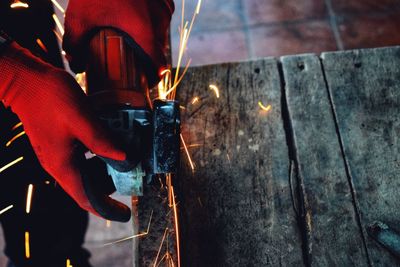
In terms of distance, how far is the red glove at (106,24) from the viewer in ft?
4.61

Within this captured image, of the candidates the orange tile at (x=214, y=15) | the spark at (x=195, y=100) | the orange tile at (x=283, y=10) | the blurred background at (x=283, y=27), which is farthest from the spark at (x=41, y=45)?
the orange tile at (x=283, y=10)

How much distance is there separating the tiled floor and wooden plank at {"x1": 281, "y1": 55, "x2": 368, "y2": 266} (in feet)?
5.30

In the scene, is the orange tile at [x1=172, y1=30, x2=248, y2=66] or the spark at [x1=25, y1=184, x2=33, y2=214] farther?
the orange tile at [x1=172, y1=30, x2=248, y2=66]

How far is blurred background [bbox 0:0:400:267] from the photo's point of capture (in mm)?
3301

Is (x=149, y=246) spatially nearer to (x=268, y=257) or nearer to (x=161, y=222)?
(x=161, y=222)

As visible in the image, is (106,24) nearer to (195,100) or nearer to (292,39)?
(195,100)

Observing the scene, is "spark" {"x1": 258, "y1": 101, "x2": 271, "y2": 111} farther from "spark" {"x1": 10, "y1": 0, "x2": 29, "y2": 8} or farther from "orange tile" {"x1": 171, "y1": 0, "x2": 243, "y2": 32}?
"orange tile" {"x1": 171, "y1": 0, "x2": 243, "y2": 32}

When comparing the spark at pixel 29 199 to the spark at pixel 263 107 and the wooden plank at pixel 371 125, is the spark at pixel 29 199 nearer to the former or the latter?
the spark at pixel 263 107

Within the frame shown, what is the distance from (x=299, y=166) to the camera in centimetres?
157

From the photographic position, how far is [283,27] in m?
3.41

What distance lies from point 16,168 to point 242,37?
7.21 feet

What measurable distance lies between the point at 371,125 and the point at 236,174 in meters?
0.56

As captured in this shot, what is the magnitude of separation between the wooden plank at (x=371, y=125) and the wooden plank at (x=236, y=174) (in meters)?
0.24

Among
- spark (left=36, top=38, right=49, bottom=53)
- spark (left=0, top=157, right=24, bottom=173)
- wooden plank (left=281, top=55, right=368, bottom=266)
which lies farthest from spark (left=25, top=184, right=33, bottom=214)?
wooden plank (left=281, top=55, right=368, bottom=266)
